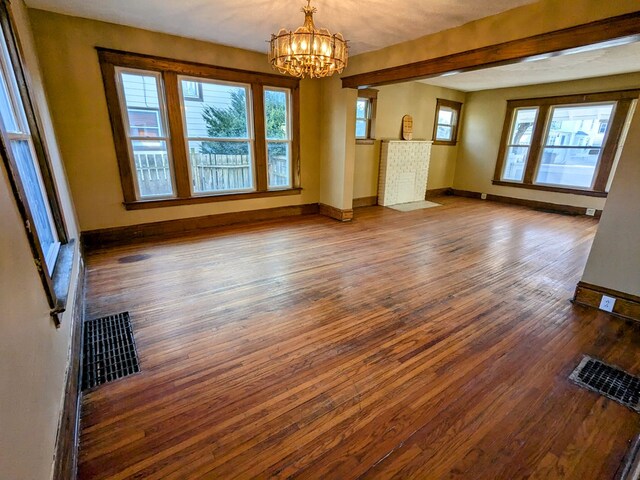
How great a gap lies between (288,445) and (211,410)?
47cm

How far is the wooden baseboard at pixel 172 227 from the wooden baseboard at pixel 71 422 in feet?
7.78

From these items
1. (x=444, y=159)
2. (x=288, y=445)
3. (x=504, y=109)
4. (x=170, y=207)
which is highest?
(x=504, y=109)

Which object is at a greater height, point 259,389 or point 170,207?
point 170,207

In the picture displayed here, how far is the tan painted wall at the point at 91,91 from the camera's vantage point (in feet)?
11.0

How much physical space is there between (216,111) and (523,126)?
259 inches

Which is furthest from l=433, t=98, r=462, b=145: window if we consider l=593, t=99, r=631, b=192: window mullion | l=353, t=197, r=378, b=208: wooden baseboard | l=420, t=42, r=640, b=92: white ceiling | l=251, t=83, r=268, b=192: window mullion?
l=251, t=83, r=268, b=192: window mullion

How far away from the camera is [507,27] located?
2881mm

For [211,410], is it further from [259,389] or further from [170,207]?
[170,207]

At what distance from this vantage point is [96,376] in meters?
1.83

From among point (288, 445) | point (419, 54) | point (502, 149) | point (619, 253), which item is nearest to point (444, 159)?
point (502, 149)

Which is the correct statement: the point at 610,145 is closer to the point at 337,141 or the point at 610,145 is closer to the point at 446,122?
the point at 446,122

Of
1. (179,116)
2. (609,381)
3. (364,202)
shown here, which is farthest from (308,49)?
(364,202)

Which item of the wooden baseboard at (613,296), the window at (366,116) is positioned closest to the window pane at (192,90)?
the window at (366,116)

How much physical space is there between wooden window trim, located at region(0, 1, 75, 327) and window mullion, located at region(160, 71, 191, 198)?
1.86 metres
